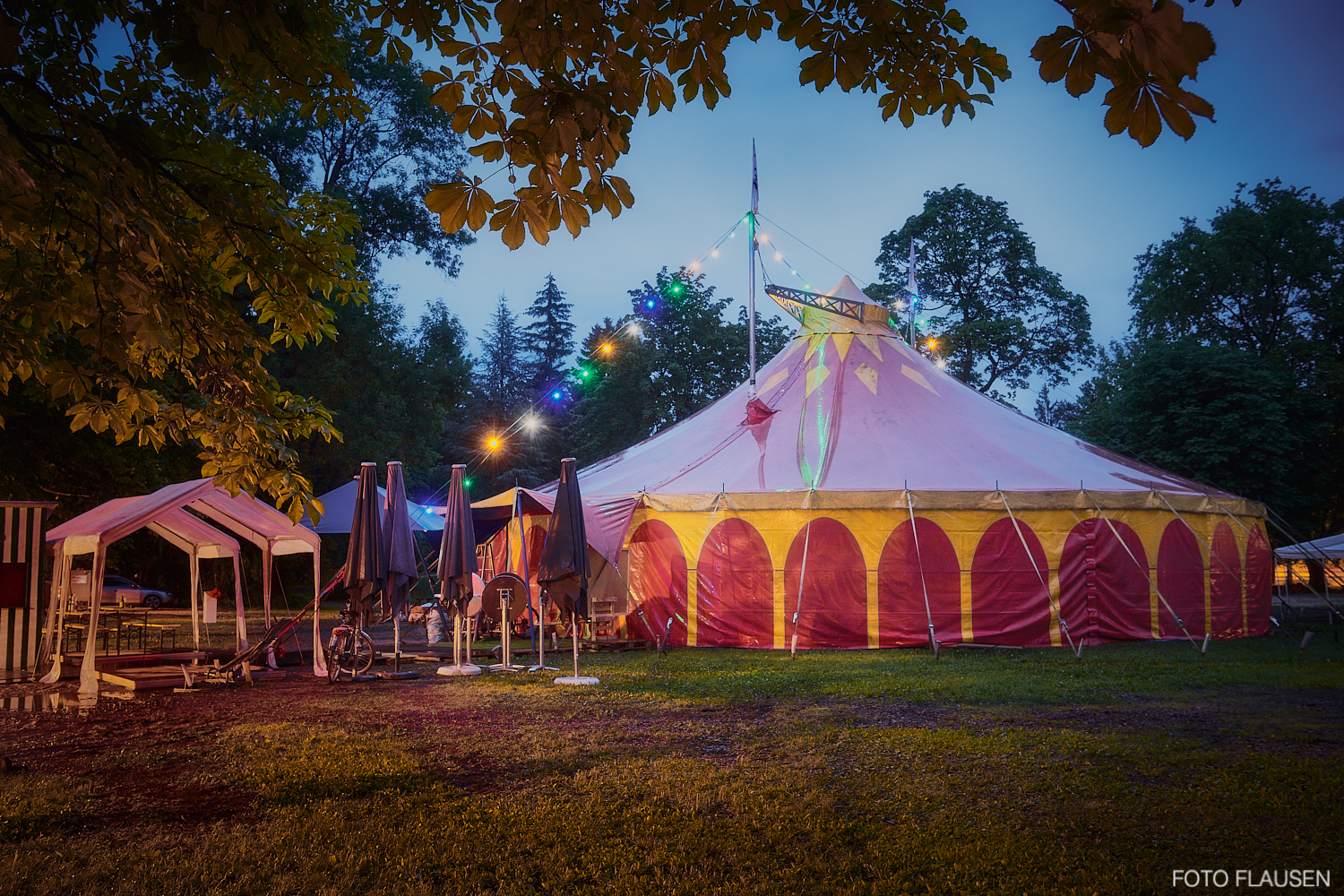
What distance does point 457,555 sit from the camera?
935cm

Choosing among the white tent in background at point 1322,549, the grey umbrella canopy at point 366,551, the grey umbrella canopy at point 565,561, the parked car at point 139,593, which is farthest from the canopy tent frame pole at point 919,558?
the parked car at point 139,593

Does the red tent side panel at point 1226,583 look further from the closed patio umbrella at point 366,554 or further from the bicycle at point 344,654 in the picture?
the bicycle at point 344,654

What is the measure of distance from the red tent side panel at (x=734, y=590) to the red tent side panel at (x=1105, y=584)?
12.5ft

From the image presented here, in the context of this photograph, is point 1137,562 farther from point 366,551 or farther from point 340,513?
point 340,513

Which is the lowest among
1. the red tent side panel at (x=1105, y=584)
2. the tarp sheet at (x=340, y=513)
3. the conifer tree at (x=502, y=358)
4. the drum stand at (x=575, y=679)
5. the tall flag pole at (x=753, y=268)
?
the drum stand at (x=575, y=679)

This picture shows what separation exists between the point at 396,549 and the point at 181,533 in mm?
3154

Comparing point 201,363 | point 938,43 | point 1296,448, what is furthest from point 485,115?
point 1296,448

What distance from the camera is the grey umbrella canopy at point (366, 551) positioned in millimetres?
8555

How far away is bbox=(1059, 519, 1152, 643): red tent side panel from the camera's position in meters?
10.6

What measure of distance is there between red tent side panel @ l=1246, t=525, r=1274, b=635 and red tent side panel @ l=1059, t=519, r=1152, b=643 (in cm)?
235

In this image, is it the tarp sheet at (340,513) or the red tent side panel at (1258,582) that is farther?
the tarp sheet at (340,513)

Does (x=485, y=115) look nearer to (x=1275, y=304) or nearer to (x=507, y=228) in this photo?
(x=507, y=228)

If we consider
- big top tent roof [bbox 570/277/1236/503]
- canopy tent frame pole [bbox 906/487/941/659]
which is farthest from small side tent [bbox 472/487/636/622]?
canopy tent frame pole [bbox 906/487/941/659]

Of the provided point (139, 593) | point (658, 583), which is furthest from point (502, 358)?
point (658, 583)
